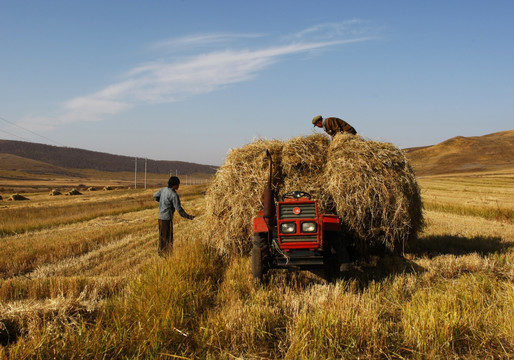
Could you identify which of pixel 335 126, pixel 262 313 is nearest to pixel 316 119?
pixel 335 126

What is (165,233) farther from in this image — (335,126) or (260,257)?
(335,126)

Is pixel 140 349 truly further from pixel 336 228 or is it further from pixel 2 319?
pixel 336 228

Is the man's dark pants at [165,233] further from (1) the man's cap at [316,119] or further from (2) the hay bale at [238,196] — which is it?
(1) the man's cap at [316,119]

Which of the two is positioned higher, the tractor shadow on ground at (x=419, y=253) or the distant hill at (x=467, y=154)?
the distant hill at (x=467, y=154)

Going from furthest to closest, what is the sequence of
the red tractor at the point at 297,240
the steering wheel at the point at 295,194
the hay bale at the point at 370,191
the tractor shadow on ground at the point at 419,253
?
the tractor shadow on ground at the point at 419,253, the hay bale at the point at 370,191, the steering wheel at the point at 295,194, the red tractor at the point at 297,240

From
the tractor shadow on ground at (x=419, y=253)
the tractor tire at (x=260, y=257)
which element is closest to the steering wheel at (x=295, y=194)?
the tractor tire at (x=260, y=257)

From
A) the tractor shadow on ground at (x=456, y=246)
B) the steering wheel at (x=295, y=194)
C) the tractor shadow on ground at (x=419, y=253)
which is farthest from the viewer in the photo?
the tractor shadow on ground at (x=456, y=246)

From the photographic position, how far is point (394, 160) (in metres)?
7.22

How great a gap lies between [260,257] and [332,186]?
1.91 meters

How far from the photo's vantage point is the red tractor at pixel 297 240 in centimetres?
577

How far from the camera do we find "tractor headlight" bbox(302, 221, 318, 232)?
5.79m

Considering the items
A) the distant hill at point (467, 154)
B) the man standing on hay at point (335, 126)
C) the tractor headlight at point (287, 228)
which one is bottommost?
the tractor headlight at point (287, 228)

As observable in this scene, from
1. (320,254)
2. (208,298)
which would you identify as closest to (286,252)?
(320,254)

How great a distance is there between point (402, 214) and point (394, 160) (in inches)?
44.1
